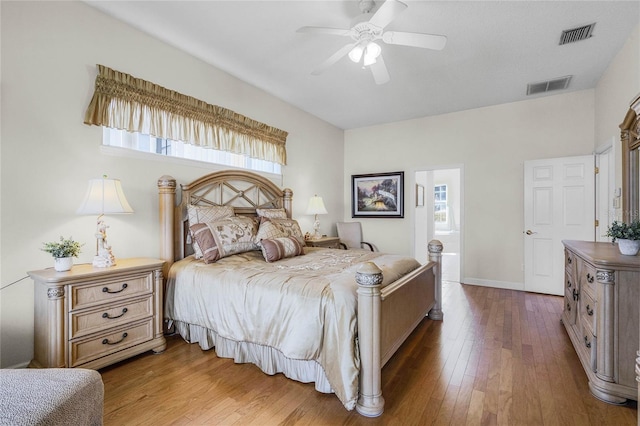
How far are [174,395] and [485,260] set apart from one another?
462 cm

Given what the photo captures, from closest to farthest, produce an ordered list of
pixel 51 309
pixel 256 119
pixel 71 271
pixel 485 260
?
1. pixel 51 309
2. pixel 71 271
3. pixel 256 119
4. pixel 485 260

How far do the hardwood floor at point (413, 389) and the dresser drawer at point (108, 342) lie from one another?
178mm

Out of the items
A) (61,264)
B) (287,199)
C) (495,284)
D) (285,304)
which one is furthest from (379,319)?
(495,284)

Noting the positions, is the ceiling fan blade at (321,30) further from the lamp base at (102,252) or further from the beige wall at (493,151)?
the beige wall at (493,151)

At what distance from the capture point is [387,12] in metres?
1.96

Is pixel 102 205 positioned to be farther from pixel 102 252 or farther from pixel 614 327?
pixel 614 327

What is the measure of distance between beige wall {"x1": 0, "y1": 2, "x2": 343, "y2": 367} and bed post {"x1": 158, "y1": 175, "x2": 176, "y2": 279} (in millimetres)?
126

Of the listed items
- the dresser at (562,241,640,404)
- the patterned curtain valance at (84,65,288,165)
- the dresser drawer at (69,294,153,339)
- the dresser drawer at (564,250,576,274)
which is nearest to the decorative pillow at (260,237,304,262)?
the dresser drawer at (69,294,153,339)

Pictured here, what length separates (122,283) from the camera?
2232 millimetres

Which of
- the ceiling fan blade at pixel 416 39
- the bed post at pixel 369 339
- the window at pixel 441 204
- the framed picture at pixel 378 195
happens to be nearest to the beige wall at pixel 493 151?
the framed picture at pixel 378 195

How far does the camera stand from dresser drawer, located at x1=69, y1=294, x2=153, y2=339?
1989 millimetres

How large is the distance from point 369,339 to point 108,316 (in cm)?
192

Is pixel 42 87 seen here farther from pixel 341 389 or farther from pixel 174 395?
pixel 341 389

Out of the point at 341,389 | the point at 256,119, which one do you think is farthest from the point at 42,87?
the point at 341,389
